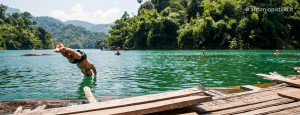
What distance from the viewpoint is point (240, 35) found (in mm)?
54500

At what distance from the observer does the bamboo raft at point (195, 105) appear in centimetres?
331

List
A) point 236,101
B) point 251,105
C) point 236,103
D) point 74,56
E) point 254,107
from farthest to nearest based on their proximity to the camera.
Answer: point 74,56 < point 236,101 < point 236,103 < point 251,105 < point 254,107

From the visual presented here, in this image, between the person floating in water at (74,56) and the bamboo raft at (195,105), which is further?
the person floating in water at (74,56)

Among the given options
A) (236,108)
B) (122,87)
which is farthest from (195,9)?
(236,108)

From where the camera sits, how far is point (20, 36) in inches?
4729

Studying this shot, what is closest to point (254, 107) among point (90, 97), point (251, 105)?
point (251, 105)

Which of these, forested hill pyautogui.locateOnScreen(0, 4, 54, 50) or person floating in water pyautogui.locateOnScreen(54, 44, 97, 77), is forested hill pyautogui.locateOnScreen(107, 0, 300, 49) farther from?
forested hill pyautogui.locateOnScreen(0, 4, 54, 50)

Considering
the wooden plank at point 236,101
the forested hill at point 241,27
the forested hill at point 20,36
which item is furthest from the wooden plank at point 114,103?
the forested hill at point 20,36

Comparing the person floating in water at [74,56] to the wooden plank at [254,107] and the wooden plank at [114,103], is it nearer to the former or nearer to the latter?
the wooden plank at [114,103]

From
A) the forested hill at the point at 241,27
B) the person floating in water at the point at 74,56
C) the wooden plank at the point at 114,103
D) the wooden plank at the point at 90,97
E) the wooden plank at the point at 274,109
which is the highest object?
the forested hill at the point at 241,27

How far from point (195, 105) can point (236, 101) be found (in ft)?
3.33

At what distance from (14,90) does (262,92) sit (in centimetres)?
986

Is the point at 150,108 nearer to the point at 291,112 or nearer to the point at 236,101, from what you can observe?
the point at 236,101

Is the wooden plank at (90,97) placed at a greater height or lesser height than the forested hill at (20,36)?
lesser
